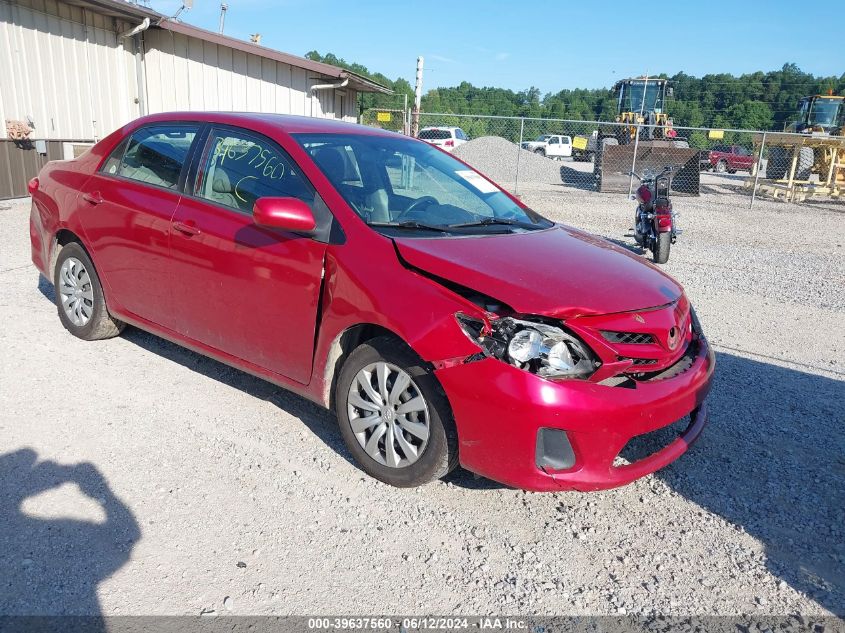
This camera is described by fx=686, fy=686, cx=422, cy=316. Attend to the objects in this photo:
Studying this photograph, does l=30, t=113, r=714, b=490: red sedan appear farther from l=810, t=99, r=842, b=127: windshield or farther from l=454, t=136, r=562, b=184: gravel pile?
l=810, t=99, r=842, b=127: windshield

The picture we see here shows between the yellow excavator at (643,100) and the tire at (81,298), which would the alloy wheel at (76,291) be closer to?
the tire at (81,298)

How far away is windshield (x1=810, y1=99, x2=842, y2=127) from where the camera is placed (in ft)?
85.9

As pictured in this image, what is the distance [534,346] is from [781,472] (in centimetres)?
181

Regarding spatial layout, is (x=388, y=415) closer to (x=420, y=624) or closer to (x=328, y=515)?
(x=328, y=515)

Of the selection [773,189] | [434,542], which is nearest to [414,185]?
[434,542]

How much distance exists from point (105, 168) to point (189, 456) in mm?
2377

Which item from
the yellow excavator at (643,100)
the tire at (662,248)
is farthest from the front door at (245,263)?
the yellow excavator at (643,100)

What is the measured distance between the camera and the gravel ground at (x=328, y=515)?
2654mm

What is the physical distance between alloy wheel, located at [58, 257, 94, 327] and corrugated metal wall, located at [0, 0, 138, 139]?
8.42 meters

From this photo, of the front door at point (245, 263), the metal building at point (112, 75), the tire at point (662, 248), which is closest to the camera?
the front door at point (245, 263)

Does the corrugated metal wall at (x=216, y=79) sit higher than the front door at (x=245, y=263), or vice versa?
the corrugated metal wall at (x=216, y=79)

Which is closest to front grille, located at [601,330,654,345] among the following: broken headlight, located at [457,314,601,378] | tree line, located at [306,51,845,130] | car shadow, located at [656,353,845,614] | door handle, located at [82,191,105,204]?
broken headlight, located at [457,314,601,378]

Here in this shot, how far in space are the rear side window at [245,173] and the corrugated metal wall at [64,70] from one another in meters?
9.82

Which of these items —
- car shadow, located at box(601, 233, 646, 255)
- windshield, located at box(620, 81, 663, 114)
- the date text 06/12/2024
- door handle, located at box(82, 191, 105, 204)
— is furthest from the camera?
windshield, located at box(620, 81, 663, 114)
